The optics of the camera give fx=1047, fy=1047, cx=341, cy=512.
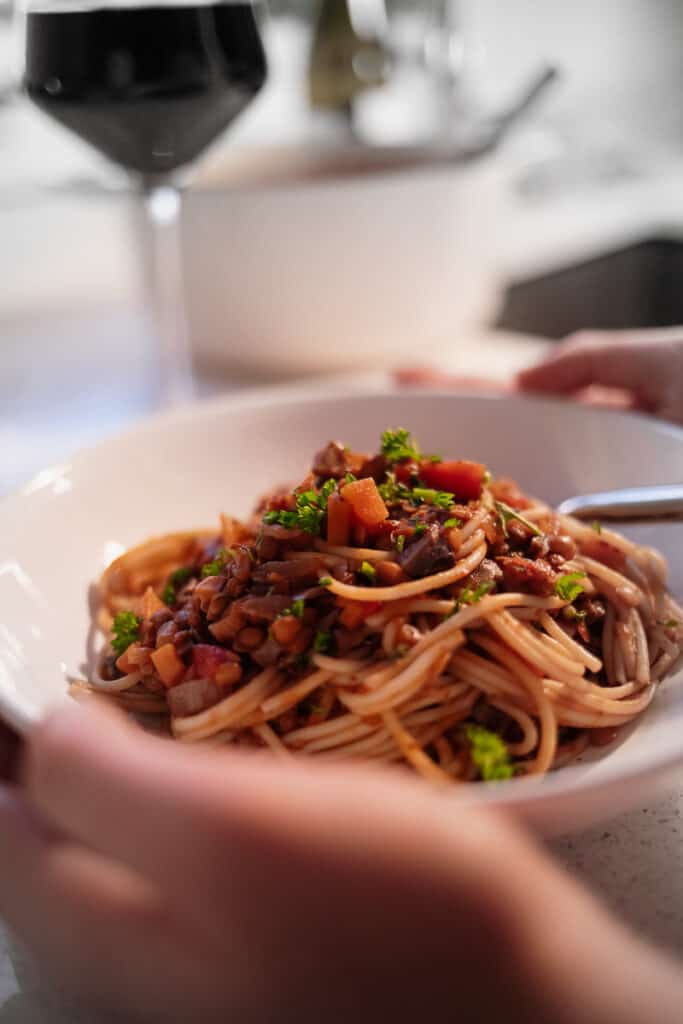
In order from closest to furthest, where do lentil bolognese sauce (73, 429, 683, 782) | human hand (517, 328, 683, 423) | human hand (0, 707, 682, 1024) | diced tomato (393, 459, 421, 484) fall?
human hand (0, 707, 682, 1024)
lentil bolognese sauce (73, 429, 683, 782)
diced tomato (393, 459, 421, 484)
human hand (517, 328, 683, 423)

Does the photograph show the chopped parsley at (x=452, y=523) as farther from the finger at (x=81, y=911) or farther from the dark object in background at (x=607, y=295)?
the dark object in background at (x=607, y=295)

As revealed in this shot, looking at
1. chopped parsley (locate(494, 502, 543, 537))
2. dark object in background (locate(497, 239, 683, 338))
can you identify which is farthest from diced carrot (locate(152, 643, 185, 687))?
dark object in background (locate(497, 239, 683, 338))

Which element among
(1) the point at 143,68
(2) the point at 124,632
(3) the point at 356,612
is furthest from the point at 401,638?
(1) the point at 143,68

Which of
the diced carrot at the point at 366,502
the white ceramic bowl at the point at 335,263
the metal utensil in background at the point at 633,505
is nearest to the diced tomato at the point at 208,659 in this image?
the diced carrot at the point at 366,502

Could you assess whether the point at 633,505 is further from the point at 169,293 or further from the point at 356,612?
the point at 169,293

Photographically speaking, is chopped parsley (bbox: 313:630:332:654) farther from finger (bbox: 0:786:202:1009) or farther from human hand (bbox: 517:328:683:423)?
human hand (bbox: 517:328:683:423)

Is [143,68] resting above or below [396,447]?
above
